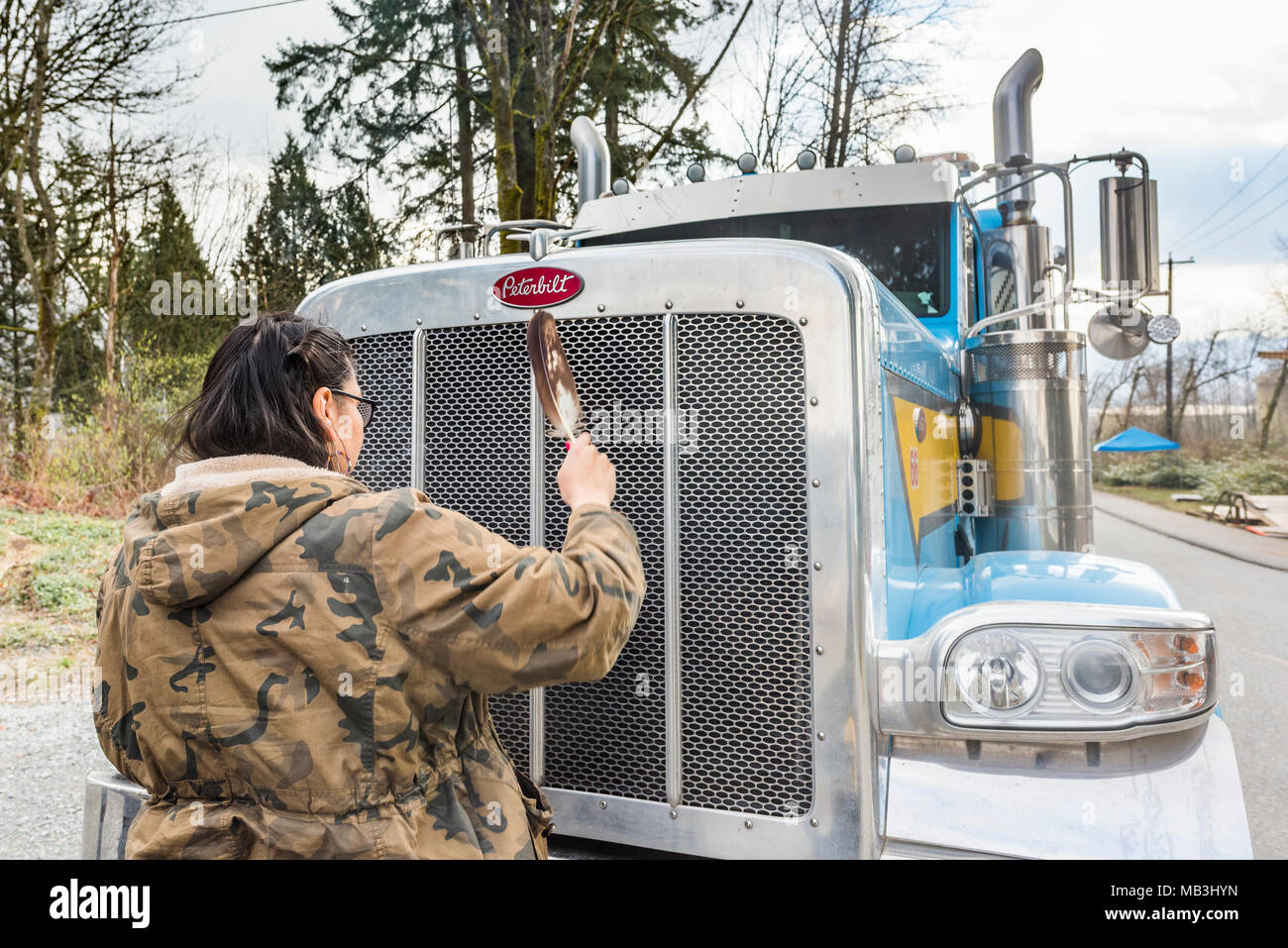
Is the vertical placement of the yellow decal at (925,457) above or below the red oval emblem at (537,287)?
below

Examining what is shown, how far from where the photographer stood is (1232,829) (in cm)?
182

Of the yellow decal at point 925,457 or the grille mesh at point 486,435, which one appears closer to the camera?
the grille mesh at point 486,435

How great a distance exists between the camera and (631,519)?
218cm

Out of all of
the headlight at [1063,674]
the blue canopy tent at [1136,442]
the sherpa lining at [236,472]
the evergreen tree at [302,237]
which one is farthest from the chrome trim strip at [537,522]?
the blue canopy tent at [1136,442]

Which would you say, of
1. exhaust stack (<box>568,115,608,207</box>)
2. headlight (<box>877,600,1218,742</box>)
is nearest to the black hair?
headlight (<box>877,600,1218,742</box>)

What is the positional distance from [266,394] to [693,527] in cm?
96

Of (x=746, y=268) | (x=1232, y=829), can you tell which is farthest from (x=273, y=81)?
(x=1232, y=829)

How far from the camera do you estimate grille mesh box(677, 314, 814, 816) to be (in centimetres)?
206

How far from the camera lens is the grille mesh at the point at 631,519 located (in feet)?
7.13

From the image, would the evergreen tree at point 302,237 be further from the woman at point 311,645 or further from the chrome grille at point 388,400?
the woman at point 311,645

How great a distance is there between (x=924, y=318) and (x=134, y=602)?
3218mm

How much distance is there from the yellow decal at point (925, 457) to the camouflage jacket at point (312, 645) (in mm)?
1268

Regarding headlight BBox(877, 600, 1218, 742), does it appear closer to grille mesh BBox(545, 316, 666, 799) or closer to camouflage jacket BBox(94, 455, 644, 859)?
grille mesh BBox(545, 316, 666, 799)
